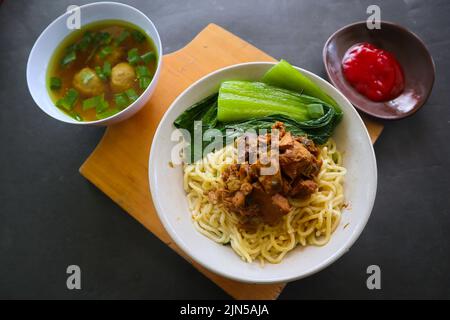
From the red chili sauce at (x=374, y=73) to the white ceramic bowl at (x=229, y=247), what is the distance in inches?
25.7

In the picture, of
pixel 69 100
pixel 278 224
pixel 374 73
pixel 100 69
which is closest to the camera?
pixel 278 224

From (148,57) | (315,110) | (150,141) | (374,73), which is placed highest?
(148,57)

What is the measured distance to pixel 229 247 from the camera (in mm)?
2699

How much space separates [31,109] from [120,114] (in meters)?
1.36

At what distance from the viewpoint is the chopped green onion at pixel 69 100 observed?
295 cm

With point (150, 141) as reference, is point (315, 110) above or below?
above

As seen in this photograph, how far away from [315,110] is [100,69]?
1758 mm

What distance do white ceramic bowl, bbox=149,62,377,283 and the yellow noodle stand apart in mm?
53

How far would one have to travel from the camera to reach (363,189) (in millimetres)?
2602

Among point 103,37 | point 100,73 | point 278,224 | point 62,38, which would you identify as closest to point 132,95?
point 100,73

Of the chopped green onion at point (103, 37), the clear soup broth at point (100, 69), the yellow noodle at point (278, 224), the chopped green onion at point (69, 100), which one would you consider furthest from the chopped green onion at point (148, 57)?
the yellow noodle at point (278, 224)

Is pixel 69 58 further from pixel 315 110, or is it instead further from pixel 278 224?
pixel 278 224

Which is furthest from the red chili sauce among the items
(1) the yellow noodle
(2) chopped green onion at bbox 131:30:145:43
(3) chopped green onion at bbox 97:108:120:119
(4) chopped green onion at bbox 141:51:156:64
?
(3) chopped green onion at bbox 97:108:120:119
